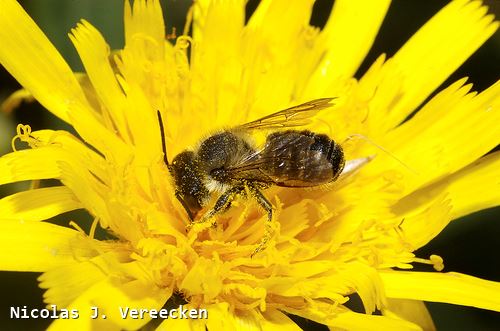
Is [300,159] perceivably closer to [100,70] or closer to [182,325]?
[182,325]

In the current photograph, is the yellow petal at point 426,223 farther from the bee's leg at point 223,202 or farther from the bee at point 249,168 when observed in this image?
the bee's leg at point 223,202

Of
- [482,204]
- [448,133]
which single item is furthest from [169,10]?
[482,204]

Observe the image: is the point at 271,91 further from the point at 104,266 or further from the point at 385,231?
the point at 104,266

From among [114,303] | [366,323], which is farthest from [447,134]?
[114,303]

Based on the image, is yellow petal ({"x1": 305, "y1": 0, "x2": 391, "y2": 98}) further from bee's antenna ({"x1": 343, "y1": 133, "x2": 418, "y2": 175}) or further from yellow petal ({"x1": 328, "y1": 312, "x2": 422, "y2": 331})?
yellow petal ({"x1": 328, "y1": 312, "x2": 422, "y2": 331})

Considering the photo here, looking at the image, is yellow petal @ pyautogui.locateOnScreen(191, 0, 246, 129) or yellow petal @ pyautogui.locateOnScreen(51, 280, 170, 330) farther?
yellow petal @ pyautogui.locateOnScreen(191, 0, 246, 129)

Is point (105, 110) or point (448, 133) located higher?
point (105, 110)

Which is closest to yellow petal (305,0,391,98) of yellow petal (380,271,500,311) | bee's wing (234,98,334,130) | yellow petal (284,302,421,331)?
bee's wing (234,98,334,130)
